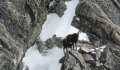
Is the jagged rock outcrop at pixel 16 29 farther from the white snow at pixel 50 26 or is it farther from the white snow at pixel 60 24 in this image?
the white snow at pixel 60 24

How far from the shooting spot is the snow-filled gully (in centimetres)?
2533

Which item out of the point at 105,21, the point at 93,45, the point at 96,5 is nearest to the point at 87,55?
the point at 93,45

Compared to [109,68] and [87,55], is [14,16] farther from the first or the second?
[109,68]

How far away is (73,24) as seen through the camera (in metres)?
28.9

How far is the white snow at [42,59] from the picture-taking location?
82.4 feet

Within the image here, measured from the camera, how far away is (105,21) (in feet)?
93.6

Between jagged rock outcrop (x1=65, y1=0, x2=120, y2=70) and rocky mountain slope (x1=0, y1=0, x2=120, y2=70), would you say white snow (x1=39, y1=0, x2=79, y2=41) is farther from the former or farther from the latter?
jagged rock outcrop (x1=65, y1=0, x2=120, y2=70)

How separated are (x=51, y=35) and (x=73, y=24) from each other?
250 centimetres

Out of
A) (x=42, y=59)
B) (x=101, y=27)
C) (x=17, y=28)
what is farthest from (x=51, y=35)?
(x=101, y=27)

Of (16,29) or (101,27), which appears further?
(101,27)

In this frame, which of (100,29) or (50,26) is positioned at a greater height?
(50,26)

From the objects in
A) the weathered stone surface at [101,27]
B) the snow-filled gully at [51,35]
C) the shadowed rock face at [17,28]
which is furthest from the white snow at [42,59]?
the weathered stone surface at [101,27]

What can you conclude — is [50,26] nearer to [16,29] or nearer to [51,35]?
[51,35]

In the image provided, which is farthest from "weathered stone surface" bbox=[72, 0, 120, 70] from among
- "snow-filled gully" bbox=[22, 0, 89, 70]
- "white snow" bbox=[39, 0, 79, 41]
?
"snow-filled gully" bbox=[22, 0, 89, 70]
